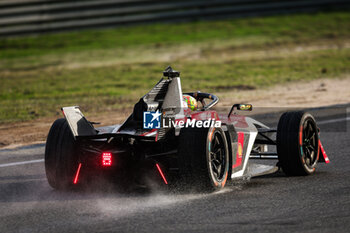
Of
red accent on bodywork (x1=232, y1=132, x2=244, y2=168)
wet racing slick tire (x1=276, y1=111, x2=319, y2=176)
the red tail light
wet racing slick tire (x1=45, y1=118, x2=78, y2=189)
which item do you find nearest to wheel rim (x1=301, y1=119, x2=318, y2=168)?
wet racing slick tire (x1=276, y1=111, x2=319, y2=176)

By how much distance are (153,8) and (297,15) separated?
5.87 m

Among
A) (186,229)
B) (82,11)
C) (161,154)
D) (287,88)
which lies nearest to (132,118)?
(161,154)

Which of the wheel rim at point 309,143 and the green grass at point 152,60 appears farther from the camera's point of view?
the green grass at point 152,60

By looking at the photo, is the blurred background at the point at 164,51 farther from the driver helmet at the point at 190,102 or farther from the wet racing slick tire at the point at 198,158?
the wet racing slick tire at the point at 198,158

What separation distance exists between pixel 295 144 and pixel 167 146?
154cm

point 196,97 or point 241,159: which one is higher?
point 196,97

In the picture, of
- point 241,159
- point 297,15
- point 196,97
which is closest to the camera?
point 241,159

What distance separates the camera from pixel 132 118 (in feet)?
24.2

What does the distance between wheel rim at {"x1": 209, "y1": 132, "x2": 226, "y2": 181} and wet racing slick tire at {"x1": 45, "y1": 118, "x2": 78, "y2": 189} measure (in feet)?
4.77

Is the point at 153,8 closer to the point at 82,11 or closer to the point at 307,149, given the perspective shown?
the point at 82,11

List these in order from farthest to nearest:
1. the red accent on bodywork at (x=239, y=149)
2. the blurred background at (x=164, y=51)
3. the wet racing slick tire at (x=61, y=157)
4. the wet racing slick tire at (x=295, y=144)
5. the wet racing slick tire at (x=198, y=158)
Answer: the blurred background at (x=164, y=51)
the wet racing slick tire at (x=295, y=144)
the red accent on bodywork at (x=239, y=149)
the wet racing slick tire at (x=61, y=157)
the wet racing slick tire at (x=198, y=158)

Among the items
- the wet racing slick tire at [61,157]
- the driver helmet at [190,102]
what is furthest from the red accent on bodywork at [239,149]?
the wet racing slick tire at [61,157]

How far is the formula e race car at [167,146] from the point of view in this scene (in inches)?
268

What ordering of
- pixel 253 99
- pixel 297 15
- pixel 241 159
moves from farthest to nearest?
pixel 297 15 < pixel 253 99 < pixel 241 159
